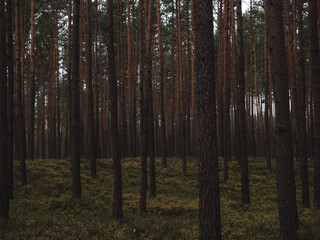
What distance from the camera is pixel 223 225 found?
7.78 m

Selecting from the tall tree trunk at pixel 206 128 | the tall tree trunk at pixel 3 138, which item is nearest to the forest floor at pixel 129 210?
the tall tree trunk at pixel 3 138

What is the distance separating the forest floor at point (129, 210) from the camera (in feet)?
22.4

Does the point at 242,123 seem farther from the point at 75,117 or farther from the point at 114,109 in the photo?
the point at 75,117

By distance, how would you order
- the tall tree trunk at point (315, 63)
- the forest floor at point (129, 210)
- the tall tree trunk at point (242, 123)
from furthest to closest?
the tall tree trunk at point (242, 123) < the tall tree trunk at point (315, 63) < the forest floor at point (129, 210)

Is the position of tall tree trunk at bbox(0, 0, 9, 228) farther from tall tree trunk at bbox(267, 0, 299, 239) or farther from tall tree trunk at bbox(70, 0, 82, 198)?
tall tree trunk at bbox(267, 0, 299, 239)

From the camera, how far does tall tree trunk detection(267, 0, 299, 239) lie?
5.68 metres

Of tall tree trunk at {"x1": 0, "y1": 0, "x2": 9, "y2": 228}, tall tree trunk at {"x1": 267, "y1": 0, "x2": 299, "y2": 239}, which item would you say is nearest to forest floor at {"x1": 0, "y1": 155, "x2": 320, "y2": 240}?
tall tree trunk at {"x1": 0, "y1": 0, "x2": 9, "y2": 228}

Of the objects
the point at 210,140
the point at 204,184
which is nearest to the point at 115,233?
the point at 204,184

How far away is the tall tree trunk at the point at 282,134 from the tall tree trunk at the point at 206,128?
6.14ft

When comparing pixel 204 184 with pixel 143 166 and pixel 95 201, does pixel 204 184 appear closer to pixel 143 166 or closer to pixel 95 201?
pixel 143 166

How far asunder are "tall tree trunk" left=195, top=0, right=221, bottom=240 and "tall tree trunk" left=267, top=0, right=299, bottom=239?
1.87 m

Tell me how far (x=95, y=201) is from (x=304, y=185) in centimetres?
776

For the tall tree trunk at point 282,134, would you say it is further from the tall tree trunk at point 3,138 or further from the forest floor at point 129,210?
the tall tree trunk at point 3,138

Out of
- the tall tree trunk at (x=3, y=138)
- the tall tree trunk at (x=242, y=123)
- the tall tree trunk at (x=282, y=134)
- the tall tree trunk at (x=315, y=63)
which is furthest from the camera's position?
the tall tree trunk at (x=242, y=123)
